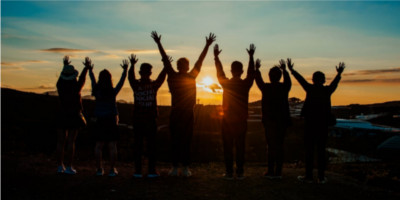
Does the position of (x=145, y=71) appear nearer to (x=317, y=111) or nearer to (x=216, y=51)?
(x=216, y=51)

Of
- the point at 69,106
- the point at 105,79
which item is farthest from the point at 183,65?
the point at 69,106

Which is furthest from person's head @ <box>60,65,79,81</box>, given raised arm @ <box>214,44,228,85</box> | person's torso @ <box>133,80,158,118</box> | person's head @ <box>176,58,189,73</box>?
raised arm @ <box>214,44,228,85</box>

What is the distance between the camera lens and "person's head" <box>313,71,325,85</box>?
7.98m

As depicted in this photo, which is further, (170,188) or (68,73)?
(68,73)

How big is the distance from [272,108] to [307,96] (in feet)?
2.68

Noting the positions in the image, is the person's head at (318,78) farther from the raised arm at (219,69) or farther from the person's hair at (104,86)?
→ the person's hair at (104,86)

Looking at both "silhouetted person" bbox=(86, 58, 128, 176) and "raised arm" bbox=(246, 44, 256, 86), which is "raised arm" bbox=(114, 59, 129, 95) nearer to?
"silhouetted person" bbox=(86, 58, 128, 176)

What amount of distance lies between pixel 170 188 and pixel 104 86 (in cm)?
261

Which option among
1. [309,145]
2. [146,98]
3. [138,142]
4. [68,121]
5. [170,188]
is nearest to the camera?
[170,188]

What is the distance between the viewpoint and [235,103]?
25.8ft

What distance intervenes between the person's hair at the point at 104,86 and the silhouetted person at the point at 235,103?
91.8 inches

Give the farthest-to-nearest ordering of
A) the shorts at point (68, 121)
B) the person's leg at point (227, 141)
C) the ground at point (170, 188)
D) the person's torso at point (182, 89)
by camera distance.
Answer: the shorts at point (68, 121) < the person's leg at point (227, 141) < the person's torso at point (182, 89) < the ground at point (170, 188)

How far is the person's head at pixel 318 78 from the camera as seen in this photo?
7.98m

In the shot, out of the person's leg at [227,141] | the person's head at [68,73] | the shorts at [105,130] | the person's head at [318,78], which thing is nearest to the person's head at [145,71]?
the shorts at [105,130]
